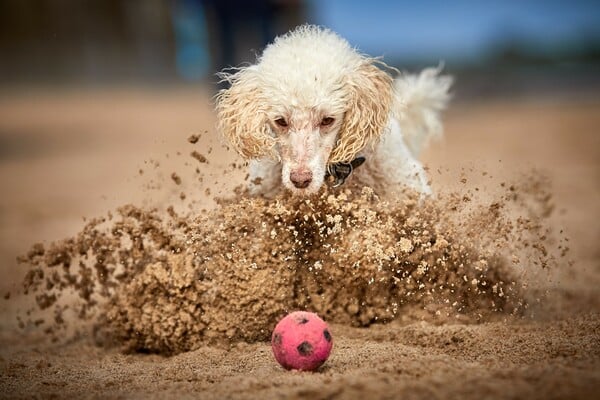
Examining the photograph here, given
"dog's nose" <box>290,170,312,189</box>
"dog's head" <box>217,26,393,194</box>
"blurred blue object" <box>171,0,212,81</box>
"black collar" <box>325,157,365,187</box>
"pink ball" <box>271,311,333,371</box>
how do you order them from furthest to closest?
"blurred blue object" <box>171,0,212,81</box> → "black collar" <box>325,157,365,187</box> → "dog's head" <box>217,26,393,194</box> → "dog's nose" <box>290,170,312,189</box> → "pink ball" <box>271,311,333,371</box>

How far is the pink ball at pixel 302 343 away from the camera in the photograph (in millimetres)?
3959

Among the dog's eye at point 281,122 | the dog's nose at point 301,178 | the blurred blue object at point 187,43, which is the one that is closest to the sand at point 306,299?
the dog's nose at point 301,178

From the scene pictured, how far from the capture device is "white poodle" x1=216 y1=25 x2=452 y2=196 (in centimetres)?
489

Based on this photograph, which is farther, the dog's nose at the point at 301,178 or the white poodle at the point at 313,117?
the white poodle at the point at 313,117

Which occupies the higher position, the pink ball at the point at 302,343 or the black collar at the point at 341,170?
the black collar at the point at 341,170

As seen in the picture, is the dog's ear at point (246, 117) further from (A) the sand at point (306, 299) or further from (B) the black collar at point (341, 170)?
(B) the black collar at point (341, 170)

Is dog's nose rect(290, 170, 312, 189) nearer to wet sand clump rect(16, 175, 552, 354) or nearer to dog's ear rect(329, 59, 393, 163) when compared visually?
→ wet sand clump rect(16, 175, 552, 354)

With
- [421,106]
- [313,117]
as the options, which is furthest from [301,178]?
[421,106]

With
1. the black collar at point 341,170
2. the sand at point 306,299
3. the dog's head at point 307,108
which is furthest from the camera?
the black collar at point 341,170

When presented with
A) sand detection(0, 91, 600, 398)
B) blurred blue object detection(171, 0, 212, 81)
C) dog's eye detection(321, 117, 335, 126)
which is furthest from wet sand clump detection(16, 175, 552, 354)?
blurred blue object detection(171, 0, 212, 81)

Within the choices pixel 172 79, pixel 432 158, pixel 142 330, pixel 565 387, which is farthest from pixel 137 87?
pixel 565 387

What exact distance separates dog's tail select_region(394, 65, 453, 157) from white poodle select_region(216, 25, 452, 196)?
3.63 feet

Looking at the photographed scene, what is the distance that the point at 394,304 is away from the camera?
16.7 feet

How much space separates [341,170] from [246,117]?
0.70 m
